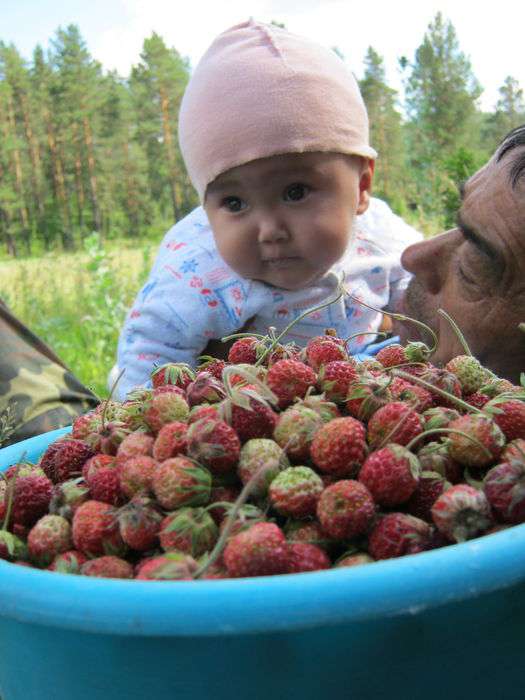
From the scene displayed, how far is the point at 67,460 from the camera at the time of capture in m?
1.07

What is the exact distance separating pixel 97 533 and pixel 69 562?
4 centimetres

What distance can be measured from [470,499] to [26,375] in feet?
5.77

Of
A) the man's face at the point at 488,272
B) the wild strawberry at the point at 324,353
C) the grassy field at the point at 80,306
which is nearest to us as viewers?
the wild strawberry at the point at 324,353

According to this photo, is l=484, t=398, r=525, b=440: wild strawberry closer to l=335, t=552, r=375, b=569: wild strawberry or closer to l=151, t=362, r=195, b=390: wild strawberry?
l=335, t=552, r=375, b=569: wild strawberry

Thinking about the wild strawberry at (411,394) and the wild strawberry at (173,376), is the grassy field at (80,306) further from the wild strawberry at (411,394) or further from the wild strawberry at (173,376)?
the wild strawberry at (411,394)

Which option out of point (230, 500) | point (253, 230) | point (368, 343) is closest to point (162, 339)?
point (253, 230)

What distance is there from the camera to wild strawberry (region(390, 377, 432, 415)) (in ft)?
3.36

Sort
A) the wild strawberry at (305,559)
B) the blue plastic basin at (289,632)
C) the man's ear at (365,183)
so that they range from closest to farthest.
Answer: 1. the blue plastic basin at (289,632)
2. the wild strawberry at (305,559)
3. the man's ear at (365,183)

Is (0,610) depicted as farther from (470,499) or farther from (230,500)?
(470,499)

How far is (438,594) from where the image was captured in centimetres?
71

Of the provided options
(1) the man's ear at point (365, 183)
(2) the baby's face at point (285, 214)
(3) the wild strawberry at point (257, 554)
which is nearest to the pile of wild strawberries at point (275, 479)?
(3) the wild strawberry at point (257, 554)

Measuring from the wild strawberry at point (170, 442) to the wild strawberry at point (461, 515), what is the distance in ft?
1.02

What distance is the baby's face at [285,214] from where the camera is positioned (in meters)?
1.92

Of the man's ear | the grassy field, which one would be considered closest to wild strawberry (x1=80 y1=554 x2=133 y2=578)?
the man's ear
